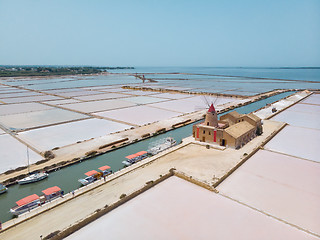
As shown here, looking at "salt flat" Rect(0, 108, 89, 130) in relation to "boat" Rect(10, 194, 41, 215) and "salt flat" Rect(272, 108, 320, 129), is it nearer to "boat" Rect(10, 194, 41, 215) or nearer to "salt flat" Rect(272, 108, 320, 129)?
"boat" Rect(10, 194, 41, 215)

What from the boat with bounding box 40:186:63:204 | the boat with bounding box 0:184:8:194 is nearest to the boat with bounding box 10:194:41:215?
the boat with bounding box 40:186:63:204

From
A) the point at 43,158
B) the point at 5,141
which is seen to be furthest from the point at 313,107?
the point at 5,141

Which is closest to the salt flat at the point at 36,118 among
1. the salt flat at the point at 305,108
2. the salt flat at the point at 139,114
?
the salt flat at the point at 139,114

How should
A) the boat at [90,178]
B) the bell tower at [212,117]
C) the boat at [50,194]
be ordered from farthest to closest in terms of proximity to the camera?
the bell tower at [212,117]
the boat at [90,178]
the boat at [50,194]

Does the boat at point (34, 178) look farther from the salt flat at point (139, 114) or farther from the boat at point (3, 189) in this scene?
the salt flat at point (139, 114)

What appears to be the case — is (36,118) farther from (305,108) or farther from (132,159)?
(305,108)

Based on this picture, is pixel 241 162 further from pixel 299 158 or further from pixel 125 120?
pixel 125 120
